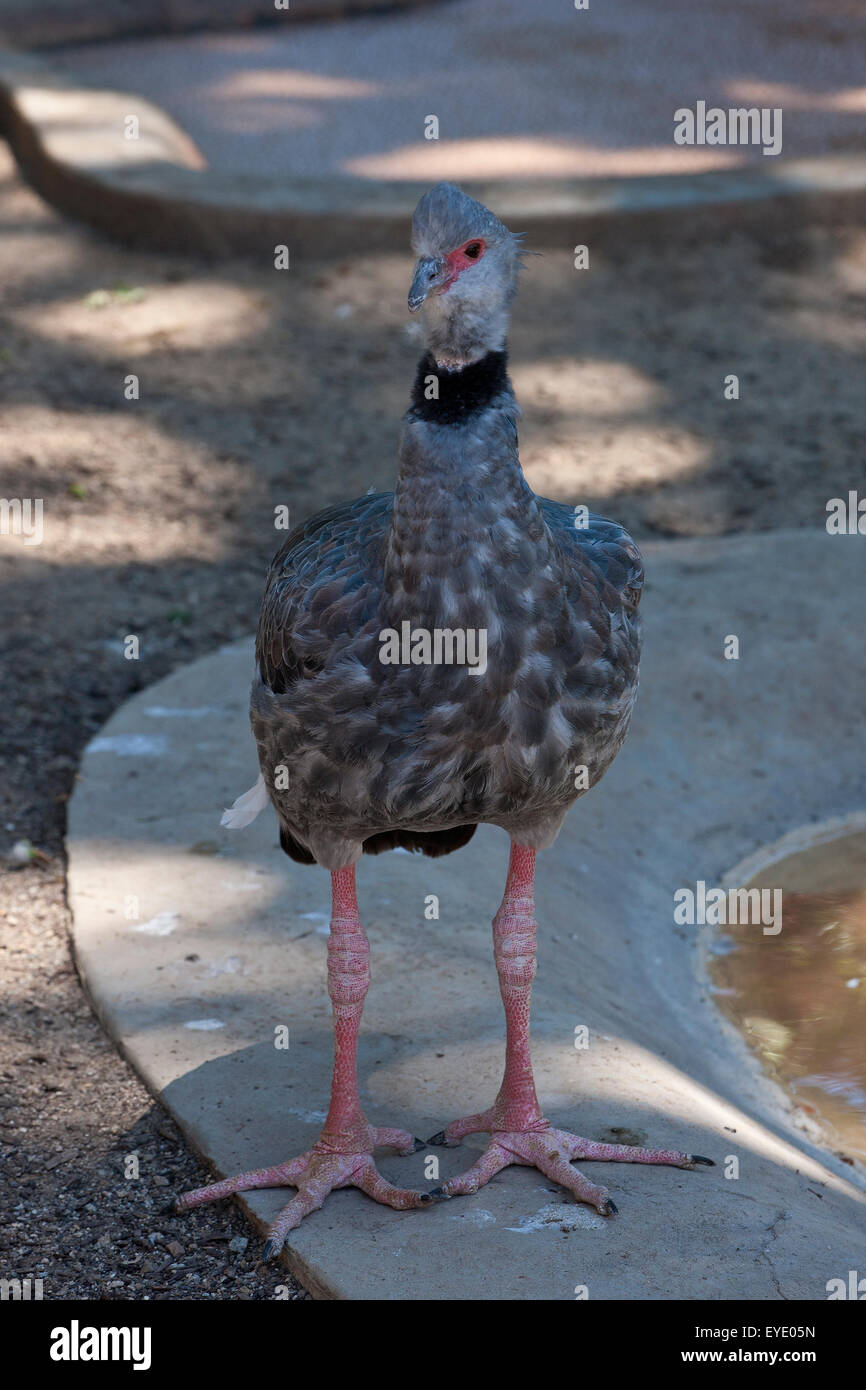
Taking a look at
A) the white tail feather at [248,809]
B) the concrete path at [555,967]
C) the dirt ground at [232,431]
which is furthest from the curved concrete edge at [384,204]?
the white tail feather at [248,809]

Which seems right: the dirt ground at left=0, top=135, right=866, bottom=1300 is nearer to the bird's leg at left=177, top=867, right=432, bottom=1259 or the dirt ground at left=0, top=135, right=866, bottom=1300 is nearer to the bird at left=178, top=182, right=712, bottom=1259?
the bird's leg at left=177, top=867, right=432, bottom=1259

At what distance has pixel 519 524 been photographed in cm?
313

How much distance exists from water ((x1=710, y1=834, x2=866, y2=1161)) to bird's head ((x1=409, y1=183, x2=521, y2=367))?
101 inches

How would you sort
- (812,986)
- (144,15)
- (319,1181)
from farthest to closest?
(144,15) → (812,986) → (319,1181)

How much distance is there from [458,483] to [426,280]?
397 millimetres

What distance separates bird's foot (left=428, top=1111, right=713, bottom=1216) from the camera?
3572 mm

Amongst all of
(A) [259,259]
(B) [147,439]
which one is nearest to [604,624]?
(B) [147,439]

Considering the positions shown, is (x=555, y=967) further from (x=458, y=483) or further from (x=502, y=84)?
(x=502, y=84)

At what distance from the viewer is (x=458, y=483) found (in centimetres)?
306

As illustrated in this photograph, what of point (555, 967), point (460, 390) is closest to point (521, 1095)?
point (555, 967)

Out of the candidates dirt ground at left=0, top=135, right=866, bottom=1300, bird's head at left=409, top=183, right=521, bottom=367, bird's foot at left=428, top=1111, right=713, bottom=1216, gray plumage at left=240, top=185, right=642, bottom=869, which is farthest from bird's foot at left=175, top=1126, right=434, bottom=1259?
bird's head at left=409, top=183, right=521, bottom=367

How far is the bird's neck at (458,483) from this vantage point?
3061 millimetres

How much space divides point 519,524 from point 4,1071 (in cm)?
215

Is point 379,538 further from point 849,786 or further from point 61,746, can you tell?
point 849,786
